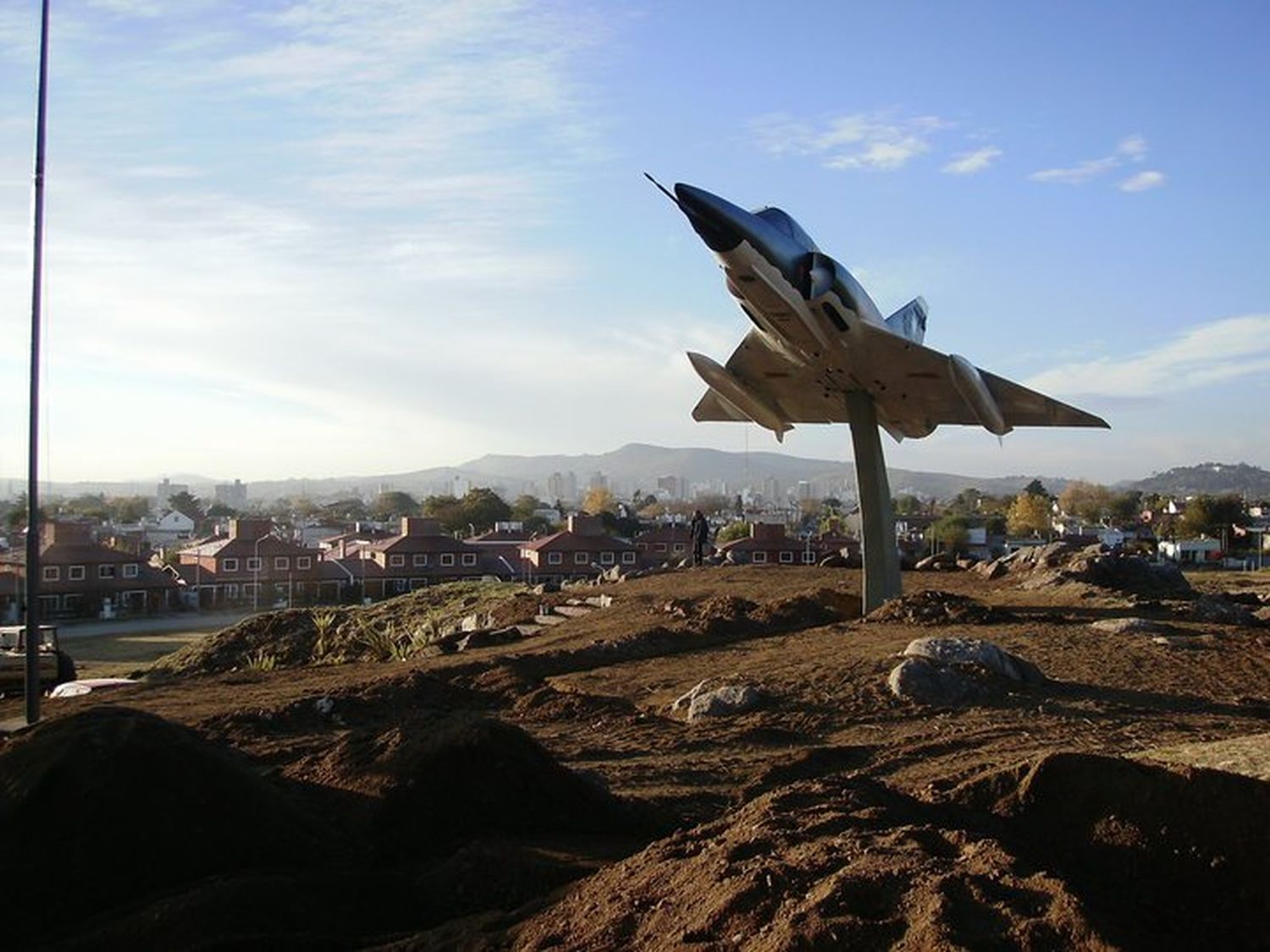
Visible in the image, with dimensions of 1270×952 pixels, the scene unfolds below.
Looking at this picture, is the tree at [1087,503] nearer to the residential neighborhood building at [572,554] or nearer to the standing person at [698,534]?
the residential neighborhood building at [572,554]

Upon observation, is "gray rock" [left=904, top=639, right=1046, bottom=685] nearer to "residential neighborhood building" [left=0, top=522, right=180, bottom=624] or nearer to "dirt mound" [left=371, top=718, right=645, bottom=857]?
"dirt mound" [left=371, top=718, right=645, bottom=857]

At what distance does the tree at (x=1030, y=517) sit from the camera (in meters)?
86.2

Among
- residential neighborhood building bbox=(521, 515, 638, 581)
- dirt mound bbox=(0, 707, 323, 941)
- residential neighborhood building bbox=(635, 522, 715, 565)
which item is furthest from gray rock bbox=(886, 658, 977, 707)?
residential neighborhood building bbox=(635, 522, 715, 565)

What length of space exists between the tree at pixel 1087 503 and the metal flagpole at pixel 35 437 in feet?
355

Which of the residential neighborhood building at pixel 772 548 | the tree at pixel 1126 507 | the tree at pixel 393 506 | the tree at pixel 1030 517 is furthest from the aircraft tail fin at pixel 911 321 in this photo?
the tree at pixel 393 506

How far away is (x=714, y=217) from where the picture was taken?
14547 millimetres

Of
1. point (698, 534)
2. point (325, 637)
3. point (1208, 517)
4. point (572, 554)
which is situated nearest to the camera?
point (325, 637)

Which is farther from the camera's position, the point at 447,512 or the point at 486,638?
the point at 447,512

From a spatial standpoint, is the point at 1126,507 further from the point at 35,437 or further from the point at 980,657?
the point at 35,437

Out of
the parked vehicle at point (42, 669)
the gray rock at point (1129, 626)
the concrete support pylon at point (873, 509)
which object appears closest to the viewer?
the gray rock at point (1129, 626)

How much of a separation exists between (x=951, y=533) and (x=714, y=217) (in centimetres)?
4936

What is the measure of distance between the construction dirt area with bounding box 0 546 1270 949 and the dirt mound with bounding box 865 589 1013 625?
262 cm

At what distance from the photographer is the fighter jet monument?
14938mm

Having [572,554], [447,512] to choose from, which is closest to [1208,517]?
[572,554]
